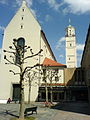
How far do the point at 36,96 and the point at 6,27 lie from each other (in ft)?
60.1

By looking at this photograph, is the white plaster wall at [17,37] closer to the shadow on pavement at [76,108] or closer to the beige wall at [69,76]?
the beige wall at [69,76]

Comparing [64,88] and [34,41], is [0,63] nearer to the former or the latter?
[34,41]

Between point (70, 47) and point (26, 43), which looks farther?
point (70, 47)

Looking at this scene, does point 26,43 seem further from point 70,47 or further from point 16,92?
point 70,47

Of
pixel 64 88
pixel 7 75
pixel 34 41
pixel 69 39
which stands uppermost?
pixel 69 39

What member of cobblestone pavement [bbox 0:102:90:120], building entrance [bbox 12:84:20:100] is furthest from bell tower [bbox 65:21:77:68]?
cobblestone pavement [bbox 0:102:90:120]

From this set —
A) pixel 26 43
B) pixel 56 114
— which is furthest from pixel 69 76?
pixel 56 114

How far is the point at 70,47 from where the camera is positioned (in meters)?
68.9

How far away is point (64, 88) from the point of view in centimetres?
3534

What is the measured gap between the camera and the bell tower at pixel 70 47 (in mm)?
66938

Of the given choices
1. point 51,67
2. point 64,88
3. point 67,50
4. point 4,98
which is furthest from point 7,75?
point 67,50

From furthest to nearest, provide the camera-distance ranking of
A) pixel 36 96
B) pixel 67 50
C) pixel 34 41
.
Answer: pixel 67 50 → pixel 34 41 → pixel 36 96

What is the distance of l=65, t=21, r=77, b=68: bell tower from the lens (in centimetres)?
6694

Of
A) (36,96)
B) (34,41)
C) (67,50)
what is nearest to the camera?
(36,96)
